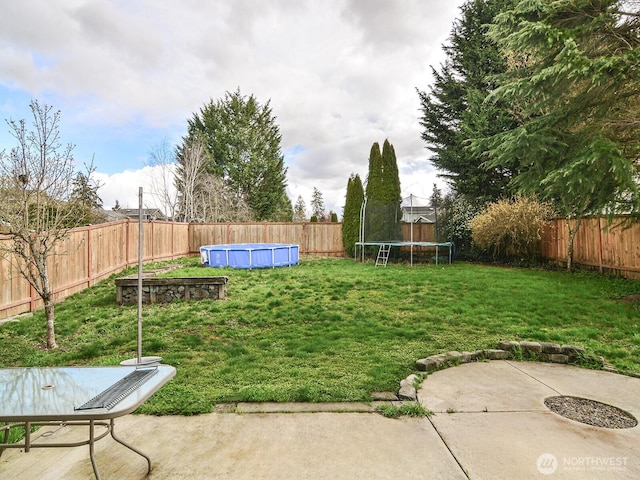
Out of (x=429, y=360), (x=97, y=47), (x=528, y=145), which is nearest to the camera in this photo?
(x=429, y=360)

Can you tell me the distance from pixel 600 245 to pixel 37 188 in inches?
463

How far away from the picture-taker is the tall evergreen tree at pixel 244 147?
80.9ft

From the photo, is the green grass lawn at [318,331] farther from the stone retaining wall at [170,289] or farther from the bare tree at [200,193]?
the bare tree at [200,193]

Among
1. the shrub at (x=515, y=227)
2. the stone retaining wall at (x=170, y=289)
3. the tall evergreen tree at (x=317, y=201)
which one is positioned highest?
the tall evergreen tree at (x=317, y=201)

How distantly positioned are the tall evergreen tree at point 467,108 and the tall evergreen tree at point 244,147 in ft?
41.2

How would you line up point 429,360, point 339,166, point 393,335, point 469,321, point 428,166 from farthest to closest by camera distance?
1. point 339,166
2. point 428,166
3. point 469,321
4. point 393,335
5. point 429,360

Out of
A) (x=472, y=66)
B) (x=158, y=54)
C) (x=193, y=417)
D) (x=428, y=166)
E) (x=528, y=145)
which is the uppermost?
(x=472, y=66)

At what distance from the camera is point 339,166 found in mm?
31641

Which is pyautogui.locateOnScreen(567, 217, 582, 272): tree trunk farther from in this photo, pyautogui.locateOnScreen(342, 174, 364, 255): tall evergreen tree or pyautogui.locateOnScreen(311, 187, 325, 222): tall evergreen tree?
pyautogui.locateOnScreen(311, 187, 325, 222): tall evergreen tree

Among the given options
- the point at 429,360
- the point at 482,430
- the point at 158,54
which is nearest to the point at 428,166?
the point at 158,54

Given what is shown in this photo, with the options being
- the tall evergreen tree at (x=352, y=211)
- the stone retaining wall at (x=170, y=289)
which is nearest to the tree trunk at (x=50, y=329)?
the stone retaining wall at (x=170, y=289)

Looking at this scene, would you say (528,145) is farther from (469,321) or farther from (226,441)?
(226,441)

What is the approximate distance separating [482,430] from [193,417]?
6.51ft

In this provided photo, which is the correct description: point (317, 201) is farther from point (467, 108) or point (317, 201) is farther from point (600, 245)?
point (600, 245)
